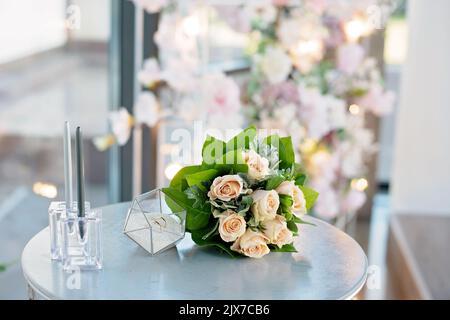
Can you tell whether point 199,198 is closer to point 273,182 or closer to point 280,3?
point 273,182

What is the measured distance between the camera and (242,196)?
1.20 m

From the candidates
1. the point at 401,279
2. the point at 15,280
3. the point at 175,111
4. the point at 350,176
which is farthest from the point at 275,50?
the point at 15,280

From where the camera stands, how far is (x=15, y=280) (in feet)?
7.96

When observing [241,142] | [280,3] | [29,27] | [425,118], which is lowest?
Answer: [425,118]

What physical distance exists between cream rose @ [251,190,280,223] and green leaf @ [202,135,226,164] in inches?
4.6

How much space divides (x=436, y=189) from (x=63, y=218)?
2.25 m

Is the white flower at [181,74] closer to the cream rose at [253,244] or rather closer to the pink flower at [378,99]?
the pink flower at [378,99]

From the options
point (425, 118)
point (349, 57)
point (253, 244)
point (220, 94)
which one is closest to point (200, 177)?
point (253, 244)

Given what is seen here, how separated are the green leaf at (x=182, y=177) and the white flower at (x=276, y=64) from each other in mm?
1074

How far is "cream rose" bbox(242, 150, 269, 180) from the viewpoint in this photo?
120 cm

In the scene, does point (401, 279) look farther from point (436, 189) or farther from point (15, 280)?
point (15, 280)

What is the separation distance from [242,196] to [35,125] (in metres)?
1.41

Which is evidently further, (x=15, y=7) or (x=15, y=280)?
(x=15, y=280)

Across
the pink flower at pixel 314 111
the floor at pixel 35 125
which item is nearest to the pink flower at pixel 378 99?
the pink flower at pixel 314 111
